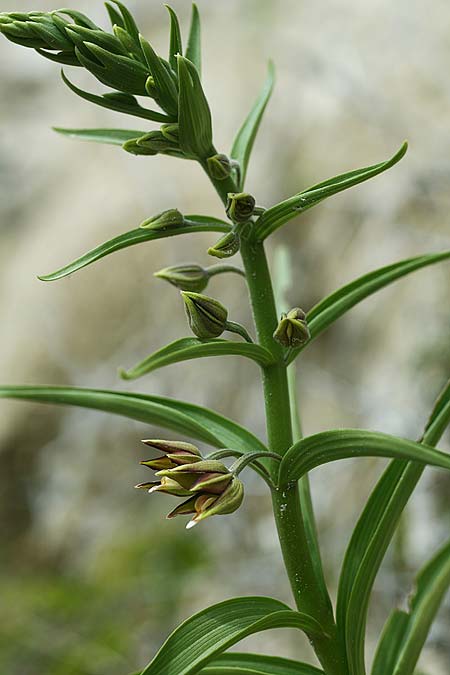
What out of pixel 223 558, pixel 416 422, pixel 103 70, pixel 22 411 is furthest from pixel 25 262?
pixel 103 70

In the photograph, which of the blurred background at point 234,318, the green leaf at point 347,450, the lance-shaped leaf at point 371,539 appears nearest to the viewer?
the green leaf at point 347,450

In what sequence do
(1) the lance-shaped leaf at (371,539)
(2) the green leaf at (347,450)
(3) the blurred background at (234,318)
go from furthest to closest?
(3) the blurred background at (234,318), (1) the lance-shaped leaf at (371,539), (2) the green leaf at (347,450)

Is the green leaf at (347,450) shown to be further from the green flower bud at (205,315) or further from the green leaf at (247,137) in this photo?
the green leaf at (247,137)

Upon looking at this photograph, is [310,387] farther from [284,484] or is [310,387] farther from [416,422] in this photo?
[284,484]

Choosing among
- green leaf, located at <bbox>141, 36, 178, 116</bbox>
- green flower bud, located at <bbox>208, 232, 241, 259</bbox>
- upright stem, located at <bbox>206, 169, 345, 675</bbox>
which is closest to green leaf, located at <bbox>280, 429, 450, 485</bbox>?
upright stem, located at <bbox>206, 169, 345, 675</bbox>

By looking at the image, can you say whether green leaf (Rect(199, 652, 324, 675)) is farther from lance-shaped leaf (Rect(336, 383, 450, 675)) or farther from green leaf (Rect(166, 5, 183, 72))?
green leaf (Rect(166, 5, 183, 72))

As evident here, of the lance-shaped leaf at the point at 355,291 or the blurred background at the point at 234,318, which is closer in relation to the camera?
the lance-shaped leaf at the point at 355,291

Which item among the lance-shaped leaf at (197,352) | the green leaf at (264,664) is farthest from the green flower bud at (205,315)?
the green leaf at (264,664)
